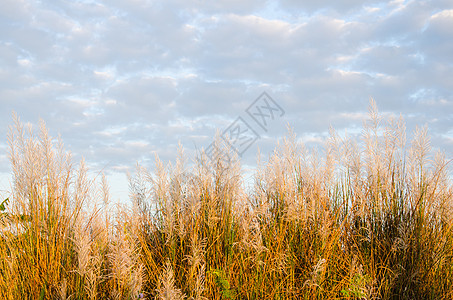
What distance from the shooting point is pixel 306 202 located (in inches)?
177

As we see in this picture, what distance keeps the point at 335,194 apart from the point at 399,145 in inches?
36.4

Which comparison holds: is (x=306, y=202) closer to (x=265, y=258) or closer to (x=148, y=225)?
(x=265, y=258)

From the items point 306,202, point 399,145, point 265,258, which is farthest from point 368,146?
point 265,258

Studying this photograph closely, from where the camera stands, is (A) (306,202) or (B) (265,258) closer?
(B) (265,258)

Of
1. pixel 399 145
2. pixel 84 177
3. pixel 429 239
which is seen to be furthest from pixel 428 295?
pixel 84 177

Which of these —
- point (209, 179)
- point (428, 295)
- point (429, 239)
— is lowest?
point (428, 295)

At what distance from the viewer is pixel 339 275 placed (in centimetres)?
407

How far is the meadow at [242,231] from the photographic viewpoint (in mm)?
3607

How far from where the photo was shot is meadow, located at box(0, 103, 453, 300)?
3.61m

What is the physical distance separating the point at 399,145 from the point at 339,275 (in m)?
1.65

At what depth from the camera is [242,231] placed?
13.0 feet

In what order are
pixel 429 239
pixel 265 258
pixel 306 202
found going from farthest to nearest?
pixel 306 202
pixel 429 239
pixel 265 258

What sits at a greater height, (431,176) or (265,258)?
(431,176)

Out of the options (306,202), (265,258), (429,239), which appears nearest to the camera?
(265,258)
